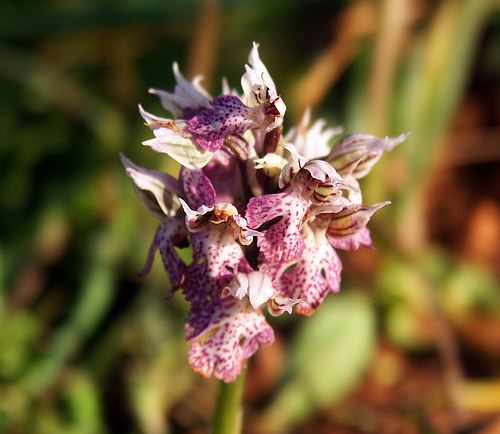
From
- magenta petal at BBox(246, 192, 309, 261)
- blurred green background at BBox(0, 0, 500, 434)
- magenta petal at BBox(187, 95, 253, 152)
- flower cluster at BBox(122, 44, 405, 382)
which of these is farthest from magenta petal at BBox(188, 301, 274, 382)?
blurred green background at BBox(0, 0, 500, 434)

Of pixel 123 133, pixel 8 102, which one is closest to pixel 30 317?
pixel 123 133

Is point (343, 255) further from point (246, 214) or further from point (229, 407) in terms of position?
point (246, 214)

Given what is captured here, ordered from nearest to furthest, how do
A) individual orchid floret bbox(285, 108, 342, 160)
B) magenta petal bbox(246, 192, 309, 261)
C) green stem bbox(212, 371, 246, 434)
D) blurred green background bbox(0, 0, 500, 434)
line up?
1. magenta petal bbox(246, 192, 309, 261)
2. green stem bbox(212, 371, 246, 434)
3. individual orchid floret bbox(285, 108, 342, 160)
4. blurred green background bbox(0, 0, 500, 434)

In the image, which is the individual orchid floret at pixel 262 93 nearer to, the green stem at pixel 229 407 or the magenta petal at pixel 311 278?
the magenta petal at pixel 311 278

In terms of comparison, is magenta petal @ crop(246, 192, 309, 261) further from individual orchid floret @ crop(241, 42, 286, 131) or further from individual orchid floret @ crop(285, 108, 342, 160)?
individual orchid floret @ crop(285, 108, 342, 160)

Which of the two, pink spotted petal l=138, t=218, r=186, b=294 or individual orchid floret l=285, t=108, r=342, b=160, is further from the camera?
individual orchid floret l=285, t=108, r=342, b=160

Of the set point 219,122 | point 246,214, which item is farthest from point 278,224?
point 219,122
